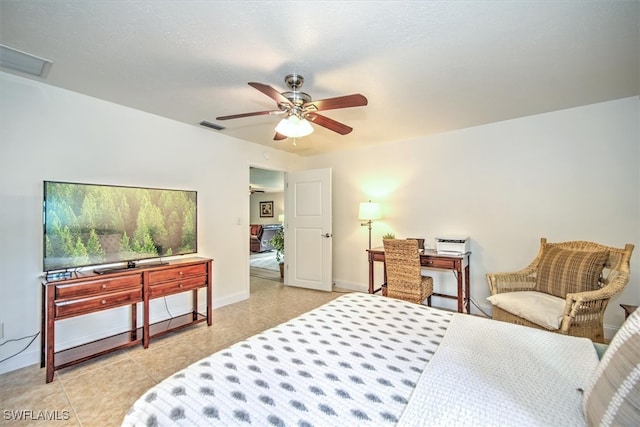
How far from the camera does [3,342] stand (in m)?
2.13

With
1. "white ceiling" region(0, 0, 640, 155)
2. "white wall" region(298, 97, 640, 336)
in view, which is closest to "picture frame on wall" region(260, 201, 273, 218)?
"white wall" region(298, 97, 640, 336)

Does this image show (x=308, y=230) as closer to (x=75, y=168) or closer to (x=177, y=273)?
(x=177, y=273)

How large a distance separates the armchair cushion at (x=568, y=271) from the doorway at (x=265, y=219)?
3.78m

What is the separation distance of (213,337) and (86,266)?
131 centimetres

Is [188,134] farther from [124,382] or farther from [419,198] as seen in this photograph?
[419,198]

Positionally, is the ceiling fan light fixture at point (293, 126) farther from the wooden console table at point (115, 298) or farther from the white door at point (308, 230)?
the white door at point (308, 230)

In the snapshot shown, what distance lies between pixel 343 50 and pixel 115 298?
267cm

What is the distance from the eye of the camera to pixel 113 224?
260 centimetres

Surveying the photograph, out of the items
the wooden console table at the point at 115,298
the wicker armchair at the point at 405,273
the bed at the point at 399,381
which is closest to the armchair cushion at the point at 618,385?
the bed at the point at 399,381

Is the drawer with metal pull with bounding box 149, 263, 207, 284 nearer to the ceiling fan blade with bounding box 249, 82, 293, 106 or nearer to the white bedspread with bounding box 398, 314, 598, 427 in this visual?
the ceiling fan blade with bounding box 249, 82, 293, 106

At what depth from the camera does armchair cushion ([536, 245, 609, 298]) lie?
7.26 feet

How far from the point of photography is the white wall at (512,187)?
2684mm

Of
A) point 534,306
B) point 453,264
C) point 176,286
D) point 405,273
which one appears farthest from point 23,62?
point 534,306

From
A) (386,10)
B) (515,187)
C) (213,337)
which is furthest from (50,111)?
(515,187)
